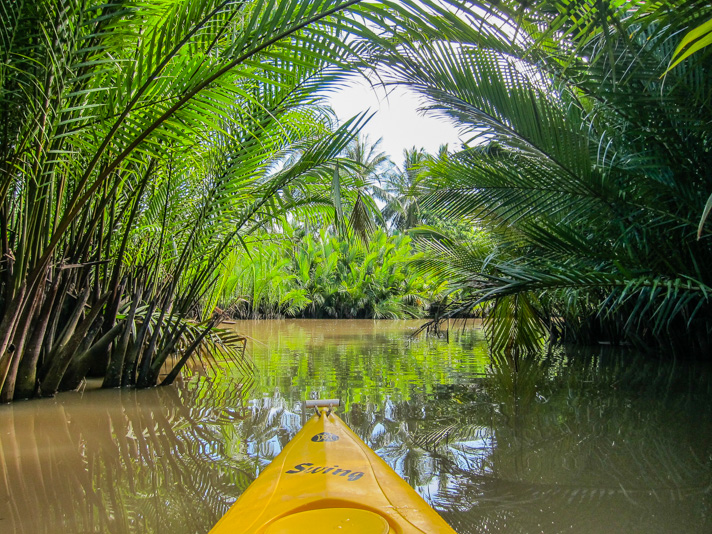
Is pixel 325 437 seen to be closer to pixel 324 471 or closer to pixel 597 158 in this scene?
pixel 324 471

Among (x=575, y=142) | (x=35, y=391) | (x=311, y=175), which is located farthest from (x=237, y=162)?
(x=575, y=142)

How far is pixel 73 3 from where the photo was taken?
2.89 metres

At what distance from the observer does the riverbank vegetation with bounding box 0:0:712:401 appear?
8.82 feet

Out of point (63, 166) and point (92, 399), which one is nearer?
point (63, 166)

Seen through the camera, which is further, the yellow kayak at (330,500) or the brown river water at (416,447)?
the brown river water at (416,447)

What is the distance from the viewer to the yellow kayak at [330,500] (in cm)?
146

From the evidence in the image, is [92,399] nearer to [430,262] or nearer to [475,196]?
[475,196]

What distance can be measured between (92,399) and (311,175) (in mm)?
2500

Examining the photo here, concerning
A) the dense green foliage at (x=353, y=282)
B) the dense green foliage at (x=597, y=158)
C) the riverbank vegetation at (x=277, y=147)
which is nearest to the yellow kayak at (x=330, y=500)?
the riverbank vegetation at (x=277, y=147)

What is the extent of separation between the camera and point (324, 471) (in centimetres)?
185

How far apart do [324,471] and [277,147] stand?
12.4ft

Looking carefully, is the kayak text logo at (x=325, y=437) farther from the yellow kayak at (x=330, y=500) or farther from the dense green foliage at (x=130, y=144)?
the dense green foliage at (x=130, y=144)

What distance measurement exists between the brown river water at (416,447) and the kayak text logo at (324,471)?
1.38 ft

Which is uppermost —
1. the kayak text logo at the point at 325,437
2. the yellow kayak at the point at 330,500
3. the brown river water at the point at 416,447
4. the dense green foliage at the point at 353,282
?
the dense green foliage at the point at 353,282
